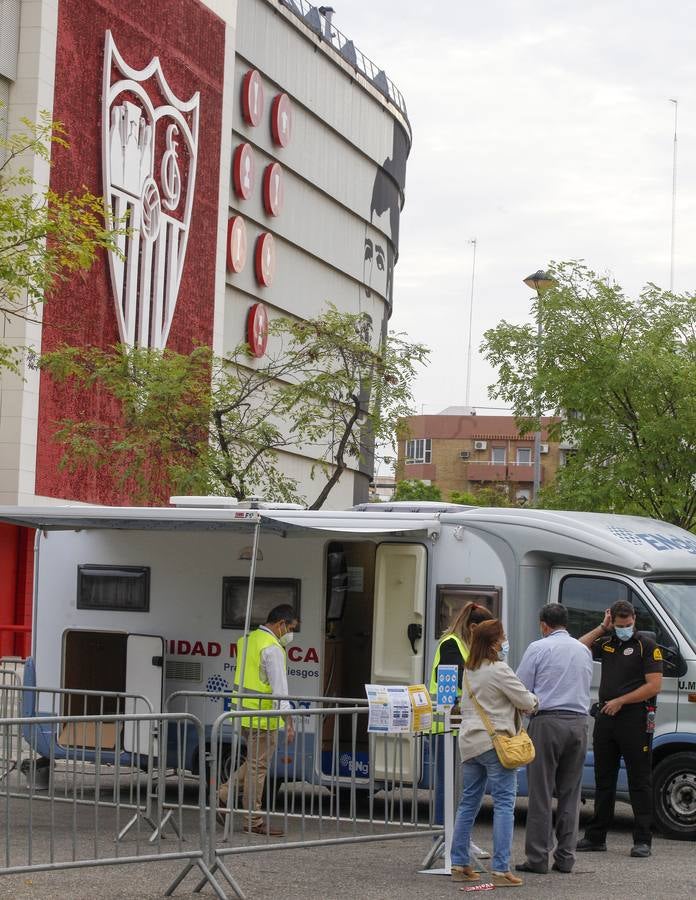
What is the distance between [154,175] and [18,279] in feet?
83.4

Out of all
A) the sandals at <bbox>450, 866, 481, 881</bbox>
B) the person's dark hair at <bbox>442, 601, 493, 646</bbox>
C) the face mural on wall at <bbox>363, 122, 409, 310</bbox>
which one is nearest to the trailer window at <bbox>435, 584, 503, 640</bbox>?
the person's dark hair at <bbox>442, 601, 493, 646</bbox>

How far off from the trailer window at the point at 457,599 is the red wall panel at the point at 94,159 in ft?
65.0

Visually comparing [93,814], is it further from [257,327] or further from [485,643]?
[257,327]

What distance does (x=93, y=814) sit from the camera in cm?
944

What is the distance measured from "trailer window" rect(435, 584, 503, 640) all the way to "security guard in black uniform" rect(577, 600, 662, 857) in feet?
5.24

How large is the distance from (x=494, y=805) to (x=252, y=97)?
4219 cm

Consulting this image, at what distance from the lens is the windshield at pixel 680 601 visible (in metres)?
12.8

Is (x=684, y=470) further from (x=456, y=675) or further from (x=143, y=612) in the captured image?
(x=456, y=675)

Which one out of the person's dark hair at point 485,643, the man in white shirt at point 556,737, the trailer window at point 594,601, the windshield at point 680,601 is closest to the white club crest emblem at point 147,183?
the trailer window at point 594,601

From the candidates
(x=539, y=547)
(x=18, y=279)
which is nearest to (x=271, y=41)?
(x=18, y=279)

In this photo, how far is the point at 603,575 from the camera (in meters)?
13.0

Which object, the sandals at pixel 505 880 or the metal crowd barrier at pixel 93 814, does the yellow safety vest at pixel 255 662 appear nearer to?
the metal crowd barrier at pixel 93 814

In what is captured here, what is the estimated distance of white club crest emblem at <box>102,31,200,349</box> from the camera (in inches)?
1497

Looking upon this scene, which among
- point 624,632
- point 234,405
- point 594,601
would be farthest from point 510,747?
point 234,405
